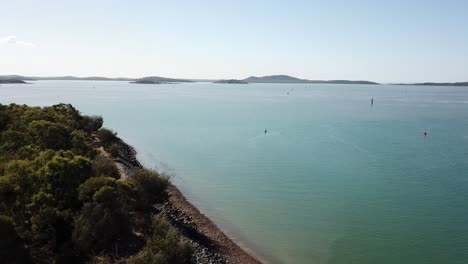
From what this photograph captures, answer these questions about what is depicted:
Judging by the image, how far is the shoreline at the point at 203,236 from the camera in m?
21.7

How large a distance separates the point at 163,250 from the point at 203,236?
7164 mm

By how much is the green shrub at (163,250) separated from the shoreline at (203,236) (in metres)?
1.82

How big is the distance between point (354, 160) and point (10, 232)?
4013 cm

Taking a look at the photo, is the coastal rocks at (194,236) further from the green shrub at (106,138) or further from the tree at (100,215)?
the green shrub at (106,138)

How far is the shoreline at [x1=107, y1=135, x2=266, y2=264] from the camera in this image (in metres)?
21.7

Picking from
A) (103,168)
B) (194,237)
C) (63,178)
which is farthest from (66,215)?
(194,237)

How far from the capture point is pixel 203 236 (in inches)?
969

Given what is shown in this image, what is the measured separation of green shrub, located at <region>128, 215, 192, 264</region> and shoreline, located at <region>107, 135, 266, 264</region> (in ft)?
5.98

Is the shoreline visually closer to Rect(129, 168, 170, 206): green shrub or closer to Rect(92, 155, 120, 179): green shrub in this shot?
Rect(129, 168, 170, 206): green shrub

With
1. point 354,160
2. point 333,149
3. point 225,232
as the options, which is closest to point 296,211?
point 225,232

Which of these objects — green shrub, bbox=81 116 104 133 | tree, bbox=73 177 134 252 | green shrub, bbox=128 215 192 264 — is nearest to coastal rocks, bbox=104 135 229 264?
green shrub, bbox=128 215 192 264

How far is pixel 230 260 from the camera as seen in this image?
22094 millimetres

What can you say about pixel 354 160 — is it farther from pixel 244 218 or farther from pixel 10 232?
pixel 10 232

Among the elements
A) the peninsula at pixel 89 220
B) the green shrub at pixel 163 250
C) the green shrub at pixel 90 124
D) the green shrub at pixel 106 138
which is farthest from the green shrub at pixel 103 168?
the green shrub at pixel 90 124
